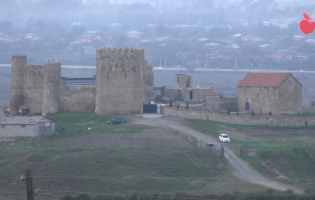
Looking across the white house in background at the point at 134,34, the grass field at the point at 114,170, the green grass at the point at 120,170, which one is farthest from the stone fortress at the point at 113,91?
the white house in background at the point at 134,34

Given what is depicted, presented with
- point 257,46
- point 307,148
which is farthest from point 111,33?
point 307,148

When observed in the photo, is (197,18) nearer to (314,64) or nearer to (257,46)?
(257,46)

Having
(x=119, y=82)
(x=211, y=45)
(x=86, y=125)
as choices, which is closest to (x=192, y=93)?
(x=119, y=82)

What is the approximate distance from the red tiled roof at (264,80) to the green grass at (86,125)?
751 cm

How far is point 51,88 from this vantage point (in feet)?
149

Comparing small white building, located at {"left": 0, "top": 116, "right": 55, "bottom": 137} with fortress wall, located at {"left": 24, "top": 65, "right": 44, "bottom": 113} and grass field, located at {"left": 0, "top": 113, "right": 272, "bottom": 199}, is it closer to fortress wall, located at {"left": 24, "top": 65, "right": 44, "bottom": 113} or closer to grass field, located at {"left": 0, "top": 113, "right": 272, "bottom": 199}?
grass field, located at {"left": 0, "top": 113, "right": 272, "bottom": 199}

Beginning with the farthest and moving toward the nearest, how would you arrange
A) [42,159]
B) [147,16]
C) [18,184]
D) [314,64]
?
1. [147,16]
2. [314,64]
3. [42,159]
4. [18,184]

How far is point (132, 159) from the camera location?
3319 cm

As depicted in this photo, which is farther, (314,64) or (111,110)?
(314,64)

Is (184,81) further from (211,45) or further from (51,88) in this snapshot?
(211,45)

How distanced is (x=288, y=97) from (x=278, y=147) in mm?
8597

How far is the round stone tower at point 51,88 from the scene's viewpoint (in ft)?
148

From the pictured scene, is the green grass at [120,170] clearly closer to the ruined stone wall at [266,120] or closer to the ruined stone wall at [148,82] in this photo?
the ruined stone wall at [266,120]

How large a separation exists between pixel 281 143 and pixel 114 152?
818cm
